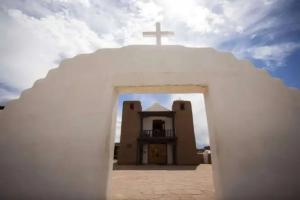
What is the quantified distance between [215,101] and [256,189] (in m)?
1.68

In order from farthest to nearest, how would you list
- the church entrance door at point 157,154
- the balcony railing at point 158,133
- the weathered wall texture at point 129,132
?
the balcony railing at point 158,133 → the church entrance door at point 157,154 → the weathered wall texture at point 129,132

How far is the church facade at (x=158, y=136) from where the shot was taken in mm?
19359

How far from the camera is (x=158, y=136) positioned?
2069 cm

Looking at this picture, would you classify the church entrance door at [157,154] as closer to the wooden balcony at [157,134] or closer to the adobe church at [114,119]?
the wooden balcony at [157,134]

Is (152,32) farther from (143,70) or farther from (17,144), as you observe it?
(17,144)

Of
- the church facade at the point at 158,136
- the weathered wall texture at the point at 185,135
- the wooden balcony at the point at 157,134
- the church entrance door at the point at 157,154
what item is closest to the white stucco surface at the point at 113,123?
the weathered wall texture at the point at 185,135

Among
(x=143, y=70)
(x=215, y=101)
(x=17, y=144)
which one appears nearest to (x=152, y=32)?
(x=143, y=70)

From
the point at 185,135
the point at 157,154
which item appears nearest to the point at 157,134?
the point at 157,154

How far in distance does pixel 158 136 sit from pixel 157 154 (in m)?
1.88

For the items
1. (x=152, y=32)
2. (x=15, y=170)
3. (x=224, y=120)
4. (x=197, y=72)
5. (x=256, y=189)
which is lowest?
(x=256, y=189)

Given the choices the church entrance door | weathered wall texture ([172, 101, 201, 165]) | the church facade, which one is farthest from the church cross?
the church entrance door

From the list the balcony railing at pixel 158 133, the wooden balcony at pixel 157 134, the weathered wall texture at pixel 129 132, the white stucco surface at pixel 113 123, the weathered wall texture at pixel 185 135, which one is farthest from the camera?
the balcony railing at pixel 158 133

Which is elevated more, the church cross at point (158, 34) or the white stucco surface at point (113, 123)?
the church cross at point (158, 34)

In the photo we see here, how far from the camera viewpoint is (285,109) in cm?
368
